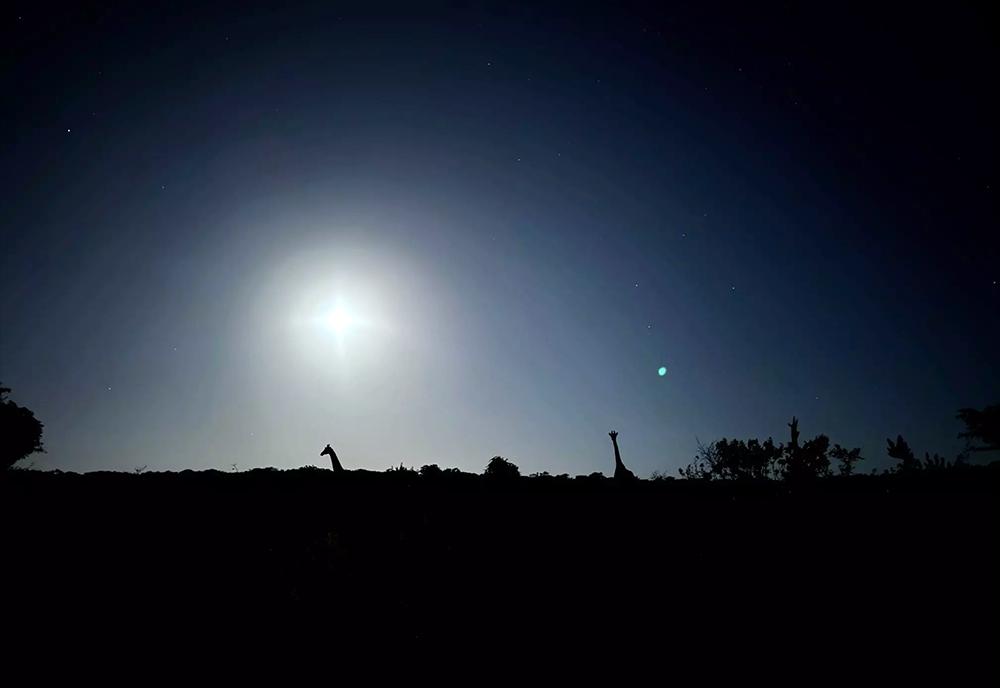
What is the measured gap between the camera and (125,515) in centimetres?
961

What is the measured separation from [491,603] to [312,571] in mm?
3552

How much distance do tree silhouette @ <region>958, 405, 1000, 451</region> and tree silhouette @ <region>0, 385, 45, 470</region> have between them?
6100 centimetres

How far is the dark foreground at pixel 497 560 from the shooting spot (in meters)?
7.36

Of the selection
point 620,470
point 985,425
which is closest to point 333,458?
point 620,470

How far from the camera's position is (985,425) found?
27.5m

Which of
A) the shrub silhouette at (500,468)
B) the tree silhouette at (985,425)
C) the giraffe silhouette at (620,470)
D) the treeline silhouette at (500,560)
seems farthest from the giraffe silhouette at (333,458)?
the tree silhouette at (985,425)

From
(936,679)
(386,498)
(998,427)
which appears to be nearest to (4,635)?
(386,498)

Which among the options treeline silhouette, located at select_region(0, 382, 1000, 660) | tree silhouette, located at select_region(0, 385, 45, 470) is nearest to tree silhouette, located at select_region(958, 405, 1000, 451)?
treeline silhouette, located at select_region(0, 382, 1000, 660)

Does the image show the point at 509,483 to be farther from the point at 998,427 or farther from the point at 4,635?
the point at 998,427

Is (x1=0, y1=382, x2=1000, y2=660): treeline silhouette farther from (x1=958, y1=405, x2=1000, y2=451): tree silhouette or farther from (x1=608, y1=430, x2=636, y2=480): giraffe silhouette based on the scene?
(x1=958, y1=405, x2=1000, y2=451): tree silhouette

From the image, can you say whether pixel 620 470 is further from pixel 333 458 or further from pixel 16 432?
pixel 16 432

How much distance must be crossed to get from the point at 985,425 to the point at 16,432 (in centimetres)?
6202

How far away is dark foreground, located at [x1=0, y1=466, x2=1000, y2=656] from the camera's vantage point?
24.2ft

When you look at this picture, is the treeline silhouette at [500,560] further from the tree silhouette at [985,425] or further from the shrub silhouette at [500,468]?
the tree silhouette at [985,425]
